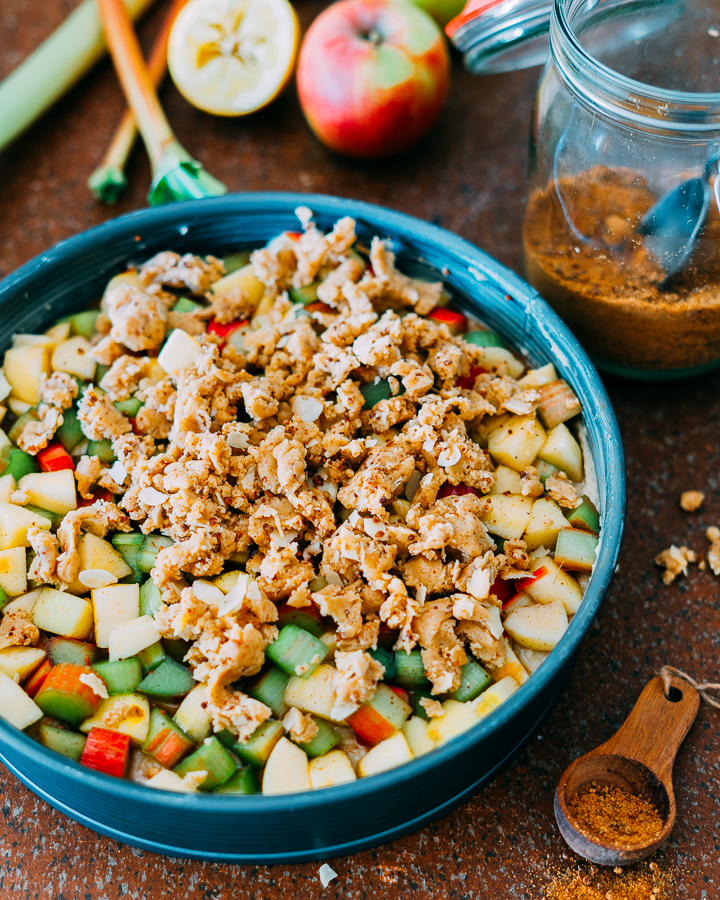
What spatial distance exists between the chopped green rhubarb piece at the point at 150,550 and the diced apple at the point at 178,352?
29 cm

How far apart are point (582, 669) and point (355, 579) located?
455mm

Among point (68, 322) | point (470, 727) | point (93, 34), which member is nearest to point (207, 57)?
point (93, 34)

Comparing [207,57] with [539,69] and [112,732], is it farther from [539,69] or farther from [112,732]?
[112,732]

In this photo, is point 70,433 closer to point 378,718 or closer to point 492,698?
point 378,718

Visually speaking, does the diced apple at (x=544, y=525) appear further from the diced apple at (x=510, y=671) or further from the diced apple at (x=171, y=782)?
the diced apple at (x=171, y=782)

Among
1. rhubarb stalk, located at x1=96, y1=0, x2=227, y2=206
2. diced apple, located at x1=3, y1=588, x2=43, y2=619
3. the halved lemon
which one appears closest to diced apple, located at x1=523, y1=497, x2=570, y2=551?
diced apple, located at x1=3, y1=588, x2=43, y2=619

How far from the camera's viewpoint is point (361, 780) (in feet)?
3.06

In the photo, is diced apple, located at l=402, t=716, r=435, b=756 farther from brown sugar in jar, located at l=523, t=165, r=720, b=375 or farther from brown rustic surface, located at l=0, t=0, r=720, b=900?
brown sugar in jar, located at l=523, t=165, r=720, b=375

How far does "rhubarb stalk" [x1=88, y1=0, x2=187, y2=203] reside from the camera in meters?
1.80

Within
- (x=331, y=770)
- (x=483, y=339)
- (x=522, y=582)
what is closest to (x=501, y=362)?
(x=483, y=339)

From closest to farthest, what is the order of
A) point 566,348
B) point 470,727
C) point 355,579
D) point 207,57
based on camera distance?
point 470,727, point 355,579, point 566,348, point 207,57

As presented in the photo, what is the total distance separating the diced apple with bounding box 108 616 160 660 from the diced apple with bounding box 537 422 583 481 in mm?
659

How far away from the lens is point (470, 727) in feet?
3.28

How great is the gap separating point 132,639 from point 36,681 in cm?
14
